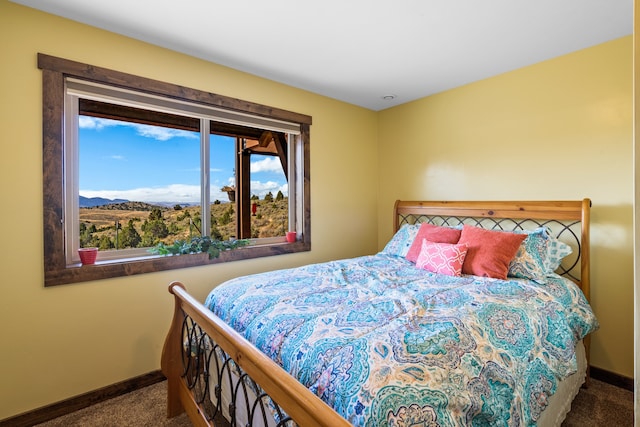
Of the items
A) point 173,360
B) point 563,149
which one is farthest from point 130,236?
point 563,149

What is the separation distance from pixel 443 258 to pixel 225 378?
1.69m

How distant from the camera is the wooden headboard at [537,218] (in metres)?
2.28

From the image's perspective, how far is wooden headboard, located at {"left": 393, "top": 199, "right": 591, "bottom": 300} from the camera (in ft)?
7.49

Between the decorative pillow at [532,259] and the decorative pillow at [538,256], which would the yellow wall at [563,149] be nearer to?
the decorative pillow at [538,256]

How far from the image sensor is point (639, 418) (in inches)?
35.9

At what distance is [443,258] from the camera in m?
2.33

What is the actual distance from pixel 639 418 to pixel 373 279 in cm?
136

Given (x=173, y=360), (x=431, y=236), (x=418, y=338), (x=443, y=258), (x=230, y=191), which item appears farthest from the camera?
(x=230, y=191)

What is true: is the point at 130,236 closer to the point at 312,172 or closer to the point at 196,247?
the point at 196,247

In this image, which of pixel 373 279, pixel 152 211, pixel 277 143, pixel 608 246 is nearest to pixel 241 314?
pixel 373 279

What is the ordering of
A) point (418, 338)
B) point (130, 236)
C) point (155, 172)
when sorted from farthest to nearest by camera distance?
point (155, 172) → point (130, 236) → point (418, 338)

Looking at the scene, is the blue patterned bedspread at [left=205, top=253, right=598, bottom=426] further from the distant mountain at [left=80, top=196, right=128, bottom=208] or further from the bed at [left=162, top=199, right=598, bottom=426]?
the distant mountain at [left=80, top=196, right=128, bottom=208]

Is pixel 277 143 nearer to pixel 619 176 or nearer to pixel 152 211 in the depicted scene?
pixel 152 211

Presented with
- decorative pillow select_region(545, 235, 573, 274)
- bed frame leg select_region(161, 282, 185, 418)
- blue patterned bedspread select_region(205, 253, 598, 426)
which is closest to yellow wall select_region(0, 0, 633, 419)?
decorative pillow select_region(545, 235, 573, 274)
